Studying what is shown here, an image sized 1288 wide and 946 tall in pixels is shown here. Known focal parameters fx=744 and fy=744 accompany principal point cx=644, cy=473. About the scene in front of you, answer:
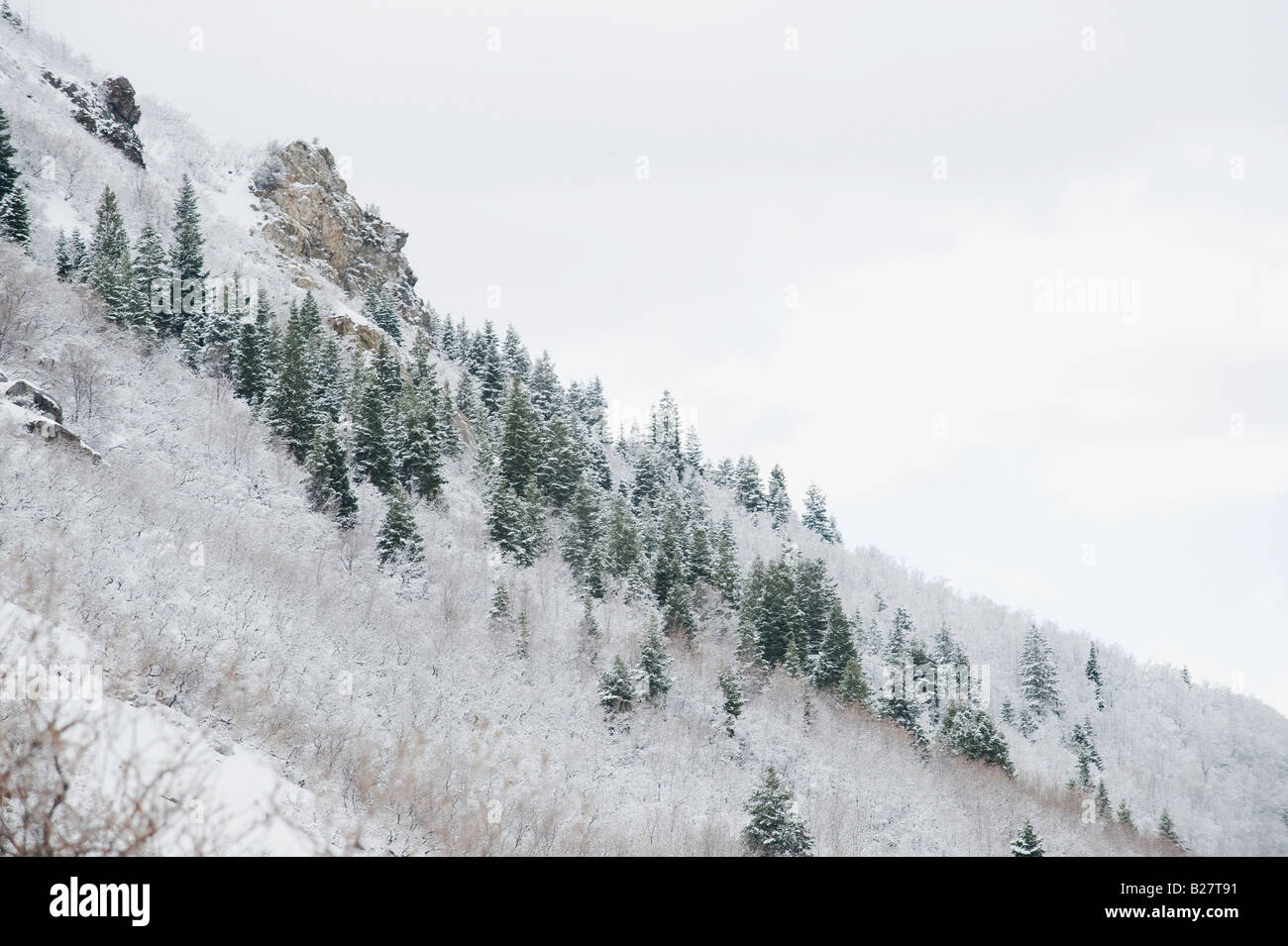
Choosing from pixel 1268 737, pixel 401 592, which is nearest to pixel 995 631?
pixel 1268 737

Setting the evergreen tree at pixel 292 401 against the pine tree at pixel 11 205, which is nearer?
the evergreen tree at pixel 292 401

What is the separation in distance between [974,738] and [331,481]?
119 feet

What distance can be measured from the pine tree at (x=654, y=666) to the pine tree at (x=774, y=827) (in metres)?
8.52

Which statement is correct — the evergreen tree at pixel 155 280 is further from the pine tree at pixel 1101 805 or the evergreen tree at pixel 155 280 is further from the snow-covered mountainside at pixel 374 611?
the pine tree at pixel 1101 805

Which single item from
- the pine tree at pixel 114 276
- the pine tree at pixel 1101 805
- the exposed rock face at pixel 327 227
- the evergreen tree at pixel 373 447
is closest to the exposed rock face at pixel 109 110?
the exposed rock face at pixel 327 227

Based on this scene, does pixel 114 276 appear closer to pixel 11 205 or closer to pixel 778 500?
pixel 11 205

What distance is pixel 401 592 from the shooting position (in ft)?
98.2

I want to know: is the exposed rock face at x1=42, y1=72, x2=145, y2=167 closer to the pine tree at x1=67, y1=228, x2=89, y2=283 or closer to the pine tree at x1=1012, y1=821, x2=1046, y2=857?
the pine tree at x1=67, y1=228, x2=89, y2=283

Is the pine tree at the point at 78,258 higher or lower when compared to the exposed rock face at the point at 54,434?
higher

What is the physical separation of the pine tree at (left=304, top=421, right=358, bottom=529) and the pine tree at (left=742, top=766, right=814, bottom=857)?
2093 cm

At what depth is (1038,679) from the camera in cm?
7450

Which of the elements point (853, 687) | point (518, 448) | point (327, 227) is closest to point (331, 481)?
point (518, 448)

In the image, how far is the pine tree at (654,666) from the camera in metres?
32.0
